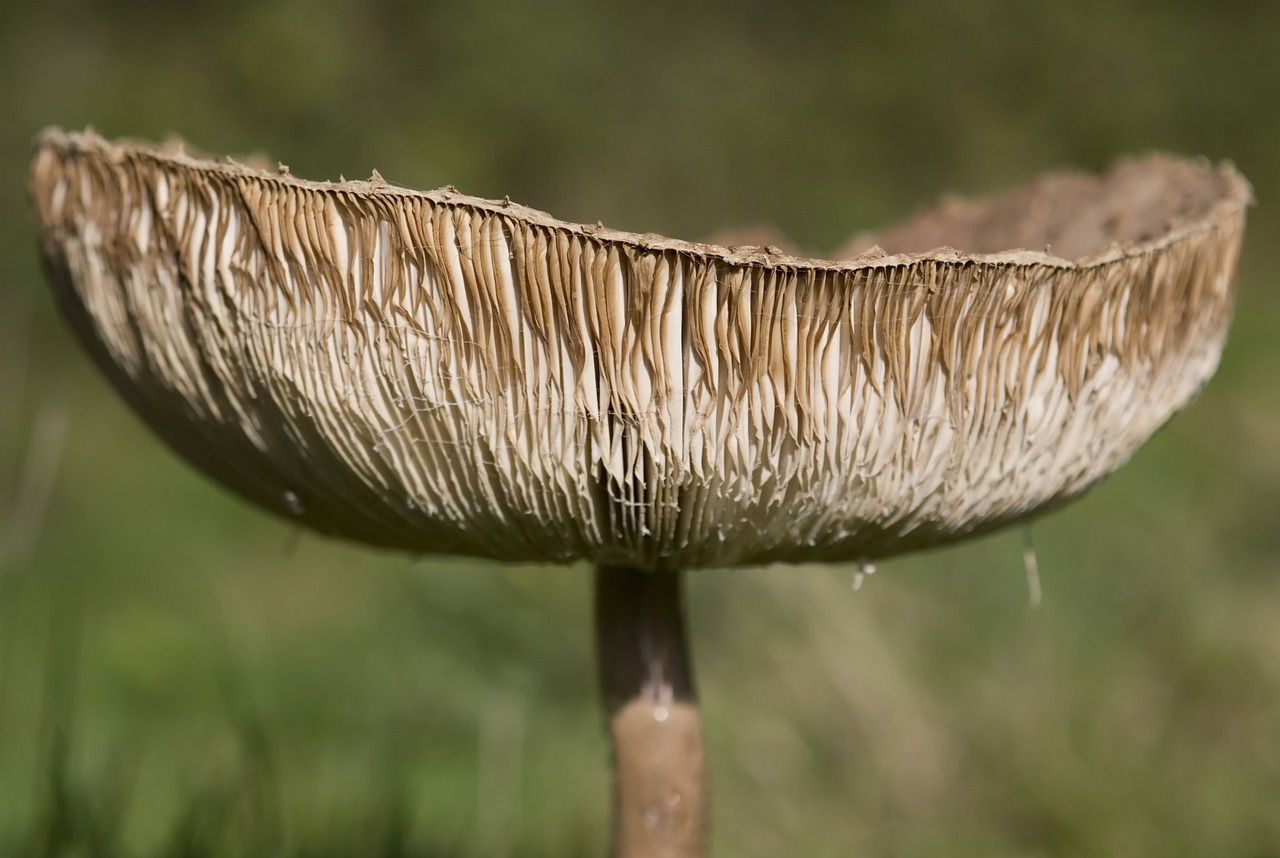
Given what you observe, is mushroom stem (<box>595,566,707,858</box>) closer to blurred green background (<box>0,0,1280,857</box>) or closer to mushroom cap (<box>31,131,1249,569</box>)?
mushroom cap (<box>31,131,1249,569</box>)

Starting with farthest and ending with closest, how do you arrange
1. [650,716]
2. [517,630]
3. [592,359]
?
[517,630] → [650,716] → [592,359]

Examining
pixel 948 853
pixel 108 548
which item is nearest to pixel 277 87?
pixel 108 548

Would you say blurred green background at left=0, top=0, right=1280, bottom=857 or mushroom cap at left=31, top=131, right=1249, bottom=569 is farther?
blurred green background at left=0, top=0, right=1280, bottom=857

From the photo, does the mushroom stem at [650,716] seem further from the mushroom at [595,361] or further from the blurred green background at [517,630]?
the blurred green background at [517,630]

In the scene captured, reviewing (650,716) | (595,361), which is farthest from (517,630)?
(595,361)

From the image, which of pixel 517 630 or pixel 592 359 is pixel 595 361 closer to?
pixel 592 359

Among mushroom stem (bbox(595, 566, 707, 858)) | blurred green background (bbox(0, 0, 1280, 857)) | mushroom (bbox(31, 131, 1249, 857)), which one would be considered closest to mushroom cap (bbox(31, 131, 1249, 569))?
mushroom (bbox(31, 131, 1249, 857))
